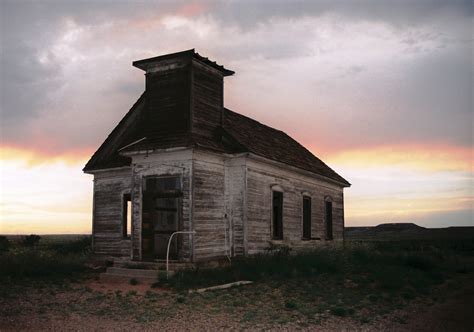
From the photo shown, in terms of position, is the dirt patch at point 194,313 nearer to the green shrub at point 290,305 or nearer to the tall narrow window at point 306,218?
the green shrub at point 290,305

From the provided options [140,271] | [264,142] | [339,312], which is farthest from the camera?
[264,142]

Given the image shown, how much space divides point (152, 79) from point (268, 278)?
8.44 meters

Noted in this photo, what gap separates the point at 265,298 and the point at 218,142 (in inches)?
283

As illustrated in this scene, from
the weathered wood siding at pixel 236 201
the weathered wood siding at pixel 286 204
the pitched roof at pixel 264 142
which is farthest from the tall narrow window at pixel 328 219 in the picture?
the weathered wood siding at pixel 236 201

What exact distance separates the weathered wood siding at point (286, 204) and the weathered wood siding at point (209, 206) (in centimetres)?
101

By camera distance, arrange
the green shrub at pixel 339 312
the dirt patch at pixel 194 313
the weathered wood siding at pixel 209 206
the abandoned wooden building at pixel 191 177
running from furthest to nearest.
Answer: the abandoned wooden building at pixel 191 177, the weathered wood siding at pixel 209 206, the green shrub at pixel 339 312, the dirt patch at pixel 194 313

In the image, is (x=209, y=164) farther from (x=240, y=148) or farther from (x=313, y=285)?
(x=313, y=285)

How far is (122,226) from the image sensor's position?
65.0 ft


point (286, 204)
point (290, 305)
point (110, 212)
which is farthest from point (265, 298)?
point (110, 212)

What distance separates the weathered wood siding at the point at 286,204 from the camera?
17.1 metres

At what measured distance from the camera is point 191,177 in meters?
15.1

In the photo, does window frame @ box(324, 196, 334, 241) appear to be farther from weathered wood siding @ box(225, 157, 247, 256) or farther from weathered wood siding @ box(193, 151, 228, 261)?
weathered wood siding @ box(193, 151, 228, 261)

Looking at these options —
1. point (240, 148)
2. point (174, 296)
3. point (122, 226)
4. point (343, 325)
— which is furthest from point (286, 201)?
point (343, 325)

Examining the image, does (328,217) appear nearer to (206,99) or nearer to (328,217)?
(328,217)
